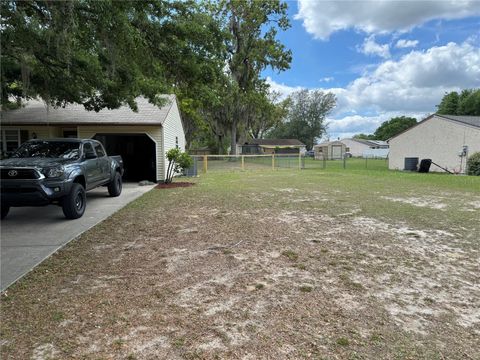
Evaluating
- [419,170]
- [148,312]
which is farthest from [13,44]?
[419,170]

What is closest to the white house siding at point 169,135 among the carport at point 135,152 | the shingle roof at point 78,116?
the shingle roof at point 78,116

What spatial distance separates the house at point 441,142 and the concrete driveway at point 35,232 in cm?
2081

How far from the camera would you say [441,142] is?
877 inches

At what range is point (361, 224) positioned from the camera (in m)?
6.62

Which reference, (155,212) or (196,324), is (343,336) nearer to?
(196,324)

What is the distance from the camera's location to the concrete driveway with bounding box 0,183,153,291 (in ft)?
14.3

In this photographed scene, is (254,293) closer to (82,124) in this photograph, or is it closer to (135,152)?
(82,124)

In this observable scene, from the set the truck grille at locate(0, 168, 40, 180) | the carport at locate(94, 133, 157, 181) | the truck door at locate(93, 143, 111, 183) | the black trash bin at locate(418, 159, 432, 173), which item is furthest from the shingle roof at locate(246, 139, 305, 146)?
the truck grille at locate(0, 168, 40, 180)

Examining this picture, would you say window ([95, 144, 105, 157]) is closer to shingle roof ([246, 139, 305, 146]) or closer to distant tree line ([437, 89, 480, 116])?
shingle roof ([246, 139, 305, 146])

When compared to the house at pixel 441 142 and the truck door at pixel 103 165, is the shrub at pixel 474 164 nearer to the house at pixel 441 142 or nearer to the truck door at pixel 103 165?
the house at pixel 441 142

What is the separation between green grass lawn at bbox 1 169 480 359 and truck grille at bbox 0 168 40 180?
1.65m

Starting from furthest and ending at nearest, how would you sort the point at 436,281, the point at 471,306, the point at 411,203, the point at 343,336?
1. the point at 411,203
2. the point at 436,281
3. the point at 471,306
4. the point at 343,336

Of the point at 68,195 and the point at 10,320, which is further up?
the point at 68,195

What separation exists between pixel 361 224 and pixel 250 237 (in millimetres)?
2466
